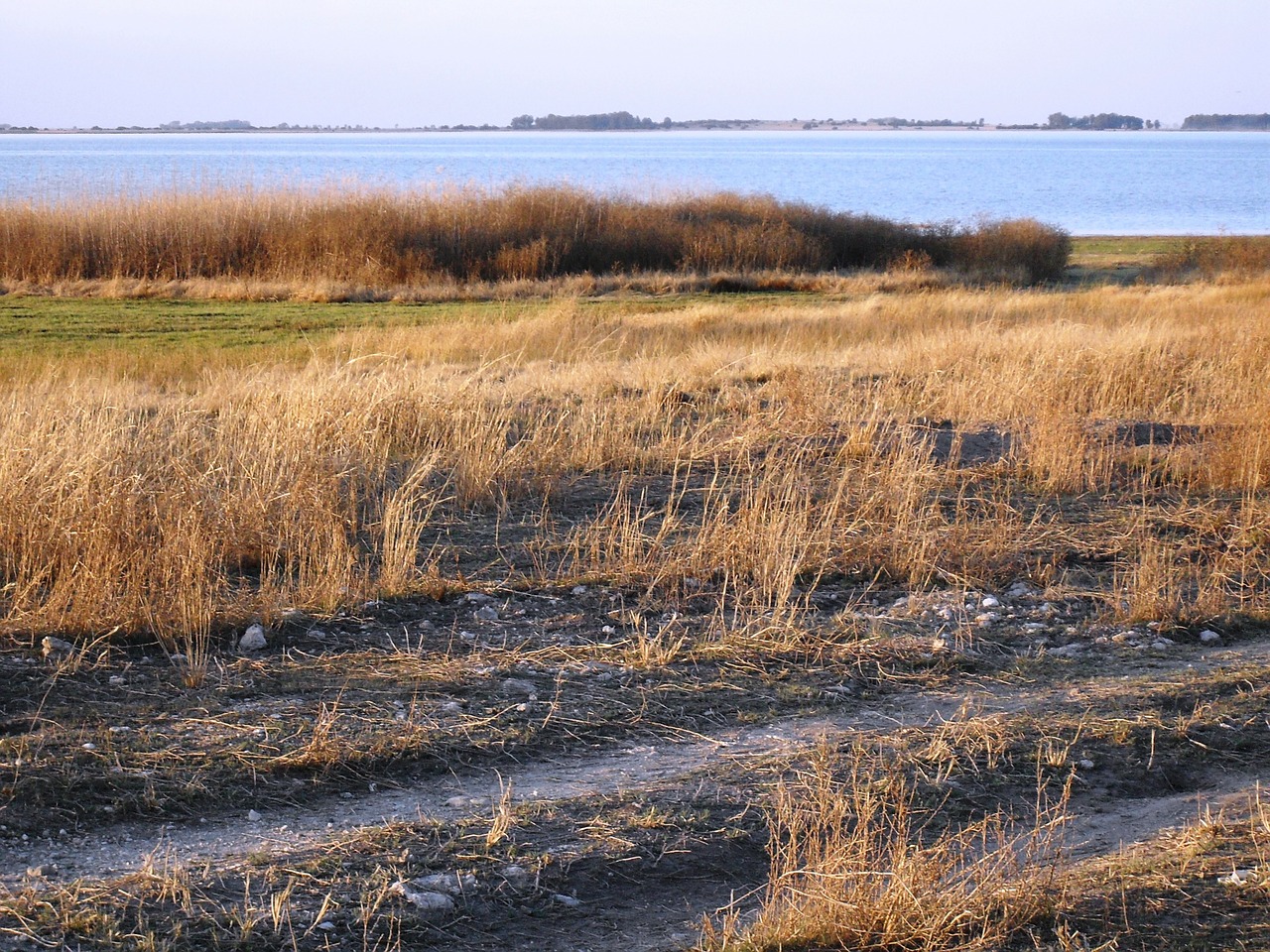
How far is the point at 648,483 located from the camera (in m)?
7.96

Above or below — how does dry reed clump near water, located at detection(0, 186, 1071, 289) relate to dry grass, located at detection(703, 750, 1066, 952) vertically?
above

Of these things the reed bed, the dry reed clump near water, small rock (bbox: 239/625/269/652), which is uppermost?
the dry reed clump near water

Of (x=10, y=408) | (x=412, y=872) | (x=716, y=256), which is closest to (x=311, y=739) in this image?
(x=412, y=872)

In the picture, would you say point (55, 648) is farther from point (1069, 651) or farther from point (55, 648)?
point (1069, 651)

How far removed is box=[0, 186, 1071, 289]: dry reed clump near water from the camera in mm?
28234

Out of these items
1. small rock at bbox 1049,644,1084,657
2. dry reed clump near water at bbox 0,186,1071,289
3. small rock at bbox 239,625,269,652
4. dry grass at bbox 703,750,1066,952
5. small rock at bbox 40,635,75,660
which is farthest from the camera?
dry reed clump near water at bbox 0,186,1071,289

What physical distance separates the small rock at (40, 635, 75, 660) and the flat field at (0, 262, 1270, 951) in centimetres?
1

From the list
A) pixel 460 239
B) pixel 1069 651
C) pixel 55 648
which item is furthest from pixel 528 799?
pixel 460 239

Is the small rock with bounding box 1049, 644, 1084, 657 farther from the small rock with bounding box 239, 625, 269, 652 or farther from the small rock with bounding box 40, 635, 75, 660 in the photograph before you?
the small rock with bounding box 40, 635, 75, 660

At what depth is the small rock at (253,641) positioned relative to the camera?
497 centimetres

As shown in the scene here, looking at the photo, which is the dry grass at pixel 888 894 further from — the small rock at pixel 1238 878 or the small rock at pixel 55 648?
the small rock at pixel 55 648

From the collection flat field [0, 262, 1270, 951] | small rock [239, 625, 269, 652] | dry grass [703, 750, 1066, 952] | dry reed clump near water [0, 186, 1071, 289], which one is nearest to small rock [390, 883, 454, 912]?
flat field [0, 262, 1270, 951]

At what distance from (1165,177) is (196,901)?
129682 millimetres

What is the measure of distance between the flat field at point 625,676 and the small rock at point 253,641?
0.03m
